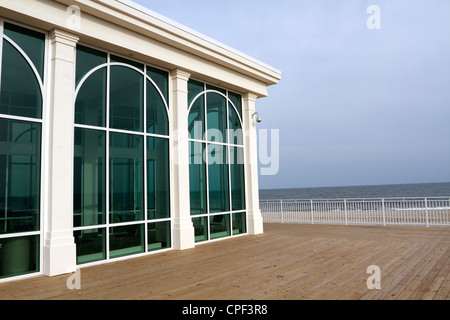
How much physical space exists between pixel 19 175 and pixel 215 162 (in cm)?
476

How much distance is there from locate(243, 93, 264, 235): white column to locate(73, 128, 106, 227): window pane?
15.6ft

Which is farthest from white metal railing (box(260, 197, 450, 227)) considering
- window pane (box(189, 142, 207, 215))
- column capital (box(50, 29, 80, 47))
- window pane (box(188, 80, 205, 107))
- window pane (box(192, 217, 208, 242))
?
column capital (box(50, 29, 80, 47))

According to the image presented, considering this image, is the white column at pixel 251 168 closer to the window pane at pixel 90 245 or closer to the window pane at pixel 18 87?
the window pane at pixel 90 245

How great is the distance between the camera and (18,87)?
523 cm

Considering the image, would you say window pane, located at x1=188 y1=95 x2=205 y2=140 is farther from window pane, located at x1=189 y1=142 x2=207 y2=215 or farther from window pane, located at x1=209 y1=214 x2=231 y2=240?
window pane, located at x1=209 y1=214 x2=231 y2=240

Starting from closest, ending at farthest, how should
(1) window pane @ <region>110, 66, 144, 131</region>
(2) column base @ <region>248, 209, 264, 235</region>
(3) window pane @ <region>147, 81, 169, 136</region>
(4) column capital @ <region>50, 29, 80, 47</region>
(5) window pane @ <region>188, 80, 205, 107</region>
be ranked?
(4) column capital @ <region>50, 29, 80, 47</region> → (1) window pane @ <region>110, 66, 144, 131</region> → (3) window pane @ <region>147, 81, 169, 136</region> → (5) window pane @ <region>188, 80, 205, 107</region> → (2) column base @ <region>248, 209, 264, 235</region>

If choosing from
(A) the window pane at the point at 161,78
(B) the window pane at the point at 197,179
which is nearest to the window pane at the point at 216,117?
(B) the window pane at the point at 197,179

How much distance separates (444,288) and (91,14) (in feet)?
23.7

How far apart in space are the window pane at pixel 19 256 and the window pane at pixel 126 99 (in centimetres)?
258

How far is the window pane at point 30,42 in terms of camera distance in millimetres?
5289

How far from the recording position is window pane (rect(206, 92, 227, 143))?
878 centimetres

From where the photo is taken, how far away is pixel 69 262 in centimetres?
534
